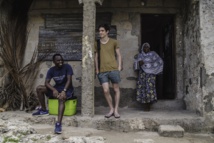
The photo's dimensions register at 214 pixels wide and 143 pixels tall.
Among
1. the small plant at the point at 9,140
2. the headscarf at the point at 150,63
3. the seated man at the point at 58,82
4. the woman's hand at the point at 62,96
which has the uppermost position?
the headscarf at the point at 150,63

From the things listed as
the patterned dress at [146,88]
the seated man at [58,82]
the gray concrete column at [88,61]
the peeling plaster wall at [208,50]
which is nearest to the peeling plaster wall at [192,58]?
the peeling plaster wall at [208,50]

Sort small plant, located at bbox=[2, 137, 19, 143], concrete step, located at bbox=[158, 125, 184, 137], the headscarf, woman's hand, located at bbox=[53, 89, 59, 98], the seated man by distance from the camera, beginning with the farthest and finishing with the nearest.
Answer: the headscarf
the seated man
woman's hand, located at bbox=[53, 89, 59, 98]
concrete step, located at bbox=[158, 125, 184, 137]
small plant, located at bbox=[2, 137, 19, 143]

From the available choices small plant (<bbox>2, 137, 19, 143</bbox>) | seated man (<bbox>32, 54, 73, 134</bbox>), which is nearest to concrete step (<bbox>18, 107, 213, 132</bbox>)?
seated man (<bbox>32, 54, 73, 134</bbox>)

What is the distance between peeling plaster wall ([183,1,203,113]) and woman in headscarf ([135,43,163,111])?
A: 2.17 ft

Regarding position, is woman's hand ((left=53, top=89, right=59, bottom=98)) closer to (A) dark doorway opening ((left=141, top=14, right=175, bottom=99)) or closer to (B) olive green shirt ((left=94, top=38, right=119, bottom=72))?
(B) olive green shirt ((left=94, top=38, right=119, bottom=72))

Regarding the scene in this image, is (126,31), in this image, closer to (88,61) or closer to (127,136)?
(88,61)

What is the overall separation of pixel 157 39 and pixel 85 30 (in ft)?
16.3

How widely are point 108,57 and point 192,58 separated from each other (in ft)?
6.20

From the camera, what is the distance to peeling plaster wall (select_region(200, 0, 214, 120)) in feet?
16.0

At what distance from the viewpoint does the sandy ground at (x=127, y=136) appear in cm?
407

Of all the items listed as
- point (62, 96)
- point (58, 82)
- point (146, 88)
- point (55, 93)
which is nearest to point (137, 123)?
point (146, 88)

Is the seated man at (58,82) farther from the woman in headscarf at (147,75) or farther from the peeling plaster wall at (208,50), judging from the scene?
the peeling plaster wall at (208,50)

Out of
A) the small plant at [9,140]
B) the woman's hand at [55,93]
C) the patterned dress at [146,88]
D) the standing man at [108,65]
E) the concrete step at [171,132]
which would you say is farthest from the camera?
the patterned dress at [146,88]

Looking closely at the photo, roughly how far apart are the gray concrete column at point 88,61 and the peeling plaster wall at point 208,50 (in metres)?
2.10
